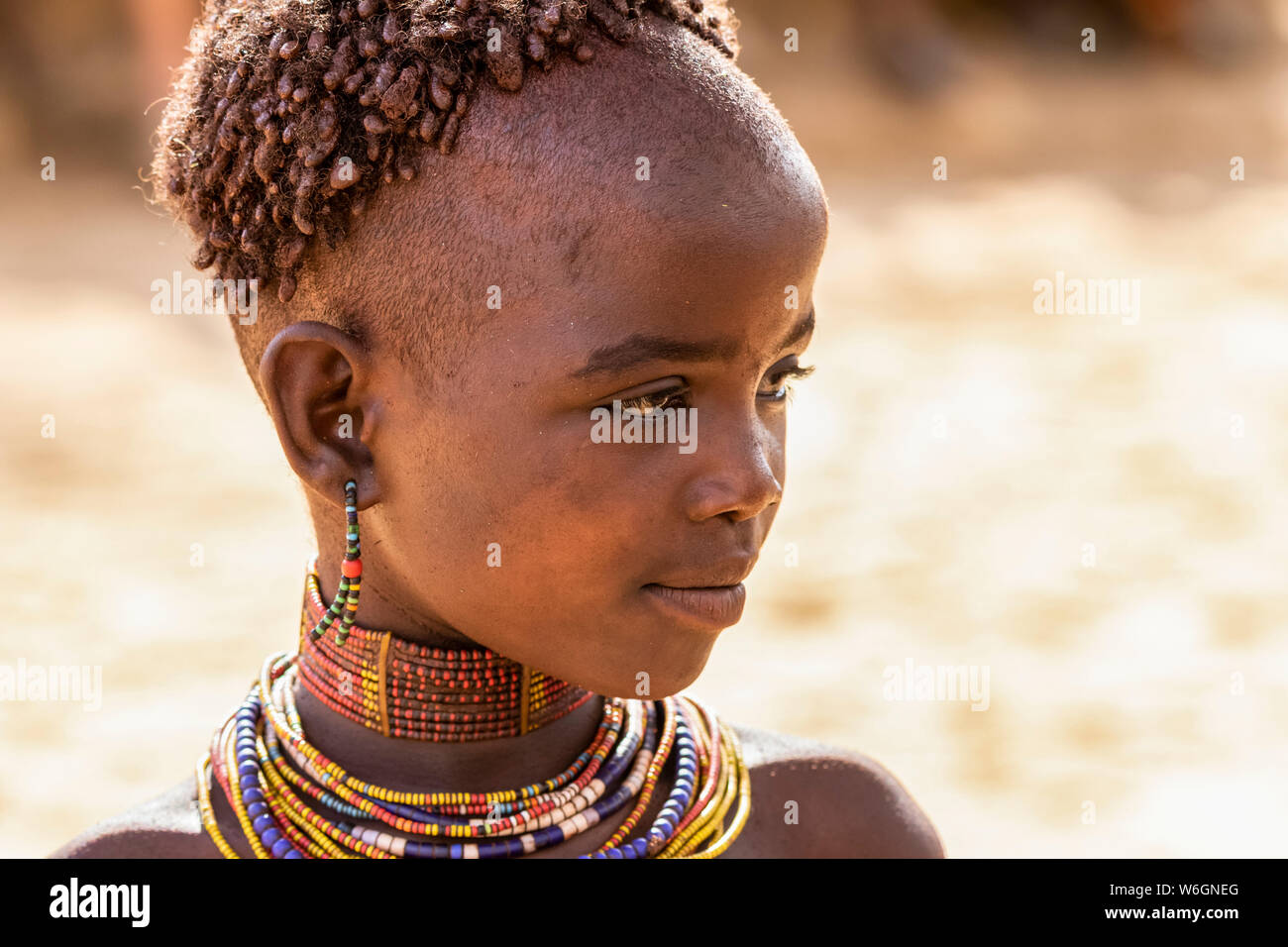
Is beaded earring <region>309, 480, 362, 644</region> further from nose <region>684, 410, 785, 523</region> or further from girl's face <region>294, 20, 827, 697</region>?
nose <region>684, 410, 785, 523</region>

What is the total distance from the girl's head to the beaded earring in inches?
0.8

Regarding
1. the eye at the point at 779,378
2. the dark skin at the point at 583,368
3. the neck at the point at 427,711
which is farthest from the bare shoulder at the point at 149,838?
the eye at the point at 779,378

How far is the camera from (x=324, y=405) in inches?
76.9

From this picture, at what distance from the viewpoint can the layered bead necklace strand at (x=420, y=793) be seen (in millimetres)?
2031

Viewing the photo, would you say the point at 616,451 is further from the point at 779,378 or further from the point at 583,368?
the point at 779,378

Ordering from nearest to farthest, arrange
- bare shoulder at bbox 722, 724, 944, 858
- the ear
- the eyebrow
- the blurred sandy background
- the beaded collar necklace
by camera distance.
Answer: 1. the eyebrow
2. the ear
3. the beaded collar necklace
4. bare shoulder at bbox 722, 724, 944, 858
5. the blurred sandy background

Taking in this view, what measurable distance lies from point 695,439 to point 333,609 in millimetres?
554

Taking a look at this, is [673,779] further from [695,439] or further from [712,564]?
[695,439]

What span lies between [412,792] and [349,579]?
0.34 meters

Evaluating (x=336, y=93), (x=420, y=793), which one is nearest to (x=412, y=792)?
(x=420, y=793)

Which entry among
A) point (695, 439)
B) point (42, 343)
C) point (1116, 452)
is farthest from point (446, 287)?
point (42, 343)

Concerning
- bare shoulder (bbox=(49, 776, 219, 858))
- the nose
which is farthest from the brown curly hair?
bare shoulder (bbox=(49, 776, 219, 858))

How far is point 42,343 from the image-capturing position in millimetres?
8180

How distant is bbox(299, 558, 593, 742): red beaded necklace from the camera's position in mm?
2064
